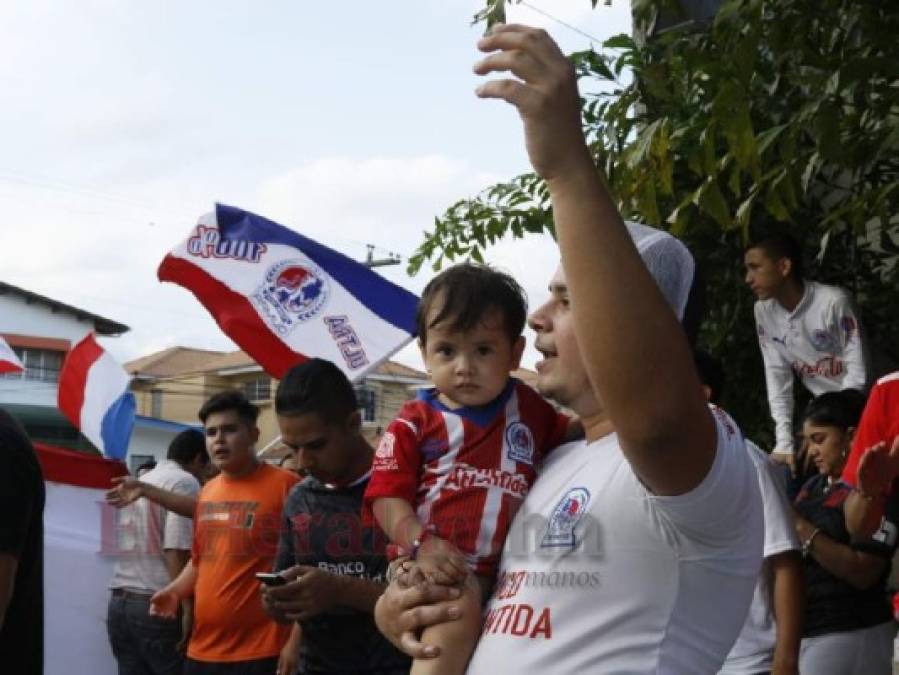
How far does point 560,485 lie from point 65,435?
1693 inches

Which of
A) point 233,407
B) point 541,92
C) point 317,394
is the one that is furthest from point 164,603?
point 541,92

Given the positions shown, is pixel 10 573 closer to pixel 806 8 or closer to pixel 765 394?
pixel 806 8

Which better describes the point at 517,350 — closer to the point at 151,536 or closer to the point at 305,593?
the point at 305,593

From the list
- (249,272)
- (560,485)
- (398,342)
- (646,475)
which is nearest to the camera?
(646,475)

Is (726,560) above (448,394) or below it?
below

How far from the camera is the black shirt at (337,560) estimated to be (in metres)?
4.13

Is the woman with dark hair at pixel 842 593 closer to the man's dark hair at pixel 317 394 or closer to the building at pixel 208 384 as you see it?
the man's dark hair at pixel 317 394

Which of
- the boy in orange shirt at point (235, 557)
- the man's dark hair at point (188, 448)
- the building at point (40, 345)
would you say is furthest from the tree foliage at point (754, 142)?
the building at point (40, 345)

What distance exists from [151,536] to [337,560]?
4033 millimetres

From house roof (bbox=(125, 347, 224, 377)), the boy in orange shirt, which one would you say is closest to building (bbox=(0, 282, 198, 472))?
house roof (bbox=(125, 347, 224, 377))

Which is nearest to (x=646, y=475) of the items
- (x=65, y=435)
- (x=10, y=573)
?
(x=10, y=573)

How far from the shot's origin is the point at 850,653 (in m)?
4.89

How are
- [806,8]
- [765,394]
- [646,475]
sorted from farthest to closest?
1. [765,394]
2. [806,8]
3. [646,475]

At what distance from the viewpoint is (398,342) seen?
19.6ft
